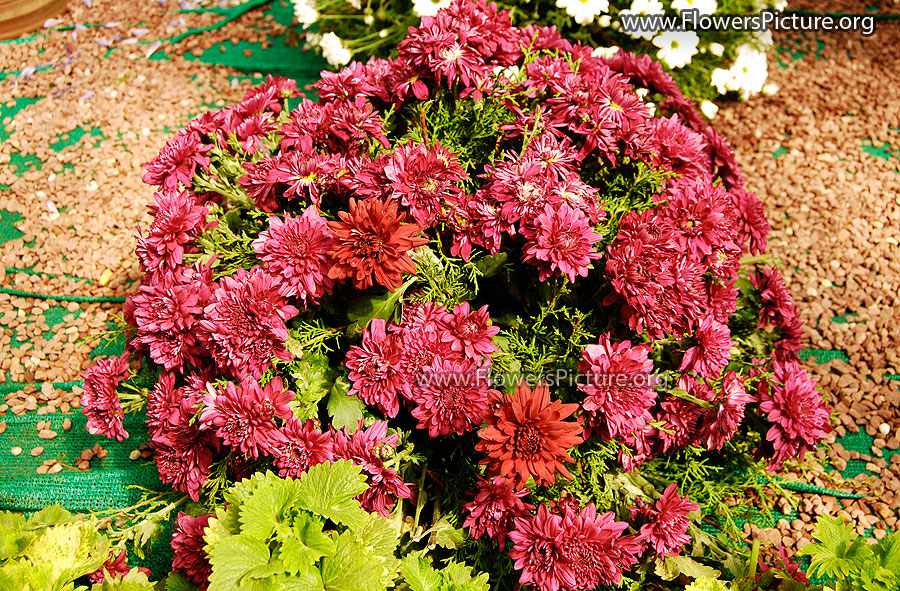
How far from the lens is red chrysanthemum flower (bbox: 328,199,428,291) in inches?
64.6

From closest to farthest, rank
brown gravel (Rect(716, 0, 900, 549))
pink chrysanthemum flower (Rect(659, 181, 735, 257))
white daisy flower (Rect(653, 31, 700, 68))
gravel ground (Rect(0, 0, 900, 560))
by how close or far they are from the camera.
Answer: pink chrysanthemum flower (Rect(659, 181, 735, 257)) → brown gravel (Rect(716, 0, 900, 549)) → gravel ground (Rect(0, 0, 900, 560)) → white daisy flower (Rect(653, 31, 700, 68))

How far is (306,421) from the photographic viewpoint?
1735mm

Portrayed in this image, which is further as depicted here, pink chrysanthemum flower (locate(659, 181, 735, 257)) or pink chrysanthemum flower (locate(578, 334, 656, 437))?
pink chrysanthemum flower (locate(659, 181, 735, 257))

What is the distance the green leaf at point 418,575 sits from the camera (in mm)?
1668

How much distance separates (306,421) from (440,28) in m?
1.23

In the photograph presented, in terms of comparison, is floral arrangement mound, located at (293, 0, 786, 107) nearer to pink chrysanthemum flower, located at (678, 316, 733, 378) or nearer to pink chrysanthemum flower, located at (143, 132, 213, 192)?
pink chrysanthemum flower, located at (143, 132, 213, 192)

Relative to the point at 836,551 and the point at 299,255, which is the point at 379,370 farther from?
the point at 836,551

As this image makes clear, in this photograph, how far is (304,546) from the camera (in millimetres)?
1569

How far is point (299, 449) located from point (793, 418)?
4.70 feet

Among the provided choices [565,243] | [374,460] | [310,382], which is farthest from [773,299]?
[310,382]

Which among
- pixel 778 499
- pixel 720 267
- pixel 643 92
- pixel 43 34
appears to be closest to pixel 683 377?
pixel 720 267

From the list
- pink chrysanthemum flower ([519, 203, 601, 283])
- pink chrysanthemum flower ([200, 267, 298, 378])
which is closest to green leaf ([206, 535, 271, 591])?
pink chrysanthemum flower ([200, 267, 298, 378])

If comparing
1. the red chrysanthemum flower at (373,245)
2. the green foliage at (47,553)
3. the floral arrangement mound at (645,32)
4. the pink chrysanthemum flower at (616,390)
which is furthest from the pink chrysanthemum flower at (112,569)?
the floral arrangement mound at (645,32)

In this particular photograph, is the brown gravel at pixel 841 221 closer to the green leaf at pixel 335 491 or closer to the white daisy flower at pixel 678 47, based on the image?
the white daisy flower at pixel 678 47
